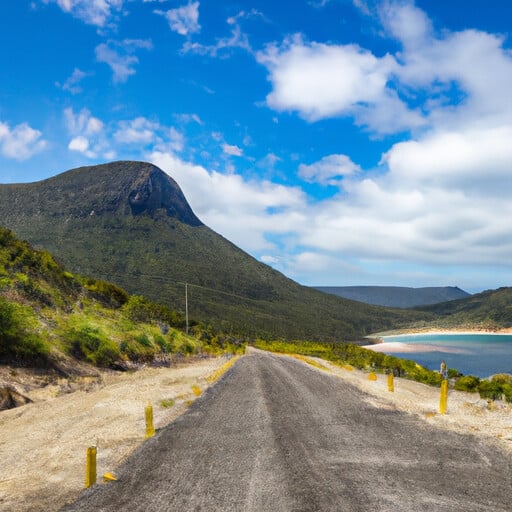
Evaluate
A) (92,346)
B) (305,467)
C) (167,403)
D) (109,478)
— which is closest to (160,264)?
(92,346)

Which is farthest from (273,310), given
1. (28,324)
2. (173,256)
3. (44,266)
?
(28,324)

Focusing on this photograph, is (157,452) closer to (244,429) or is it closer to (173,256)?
(244,429)

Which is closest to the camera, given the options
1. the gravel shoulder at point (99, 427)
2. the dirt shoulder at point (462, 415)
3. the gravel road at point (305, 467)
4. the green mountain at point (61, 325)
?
the gravel road at point (305, 467)

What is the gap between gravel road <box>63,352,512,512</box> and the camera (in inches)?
327

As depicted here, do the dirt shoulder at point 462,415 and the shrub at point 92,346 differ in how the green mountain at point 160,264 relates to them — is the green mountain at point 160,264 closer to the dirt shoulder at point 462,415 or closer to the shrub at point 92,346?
the shrub at point 92,346

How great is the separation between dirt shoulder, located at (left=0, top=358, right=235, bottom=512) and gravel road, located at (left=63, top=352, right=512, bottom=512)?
0.92 metres

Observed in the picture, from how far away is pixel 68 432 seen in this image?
14.0 meters

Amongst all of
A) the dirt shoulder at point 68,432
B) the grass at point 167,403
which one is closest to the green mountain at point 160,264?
the dirt shoulder at point 68,432

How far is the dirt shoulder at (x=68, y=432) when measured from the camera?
30.4 feet

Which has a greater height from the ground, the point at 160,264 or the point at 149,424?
the point at 160,264

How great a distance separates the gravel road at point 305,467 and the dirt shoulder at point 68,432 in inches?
36.1

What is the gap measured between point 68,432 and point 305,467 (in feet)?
30.7

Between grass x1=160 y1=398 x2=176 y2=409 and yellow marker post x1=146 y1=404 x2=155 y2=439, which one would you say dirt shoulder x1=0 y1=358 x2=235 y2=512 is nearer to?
grass x1=160 y1=398 x2=176 y2=409

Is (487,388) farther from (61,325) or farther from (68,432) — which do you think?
(61,325)
